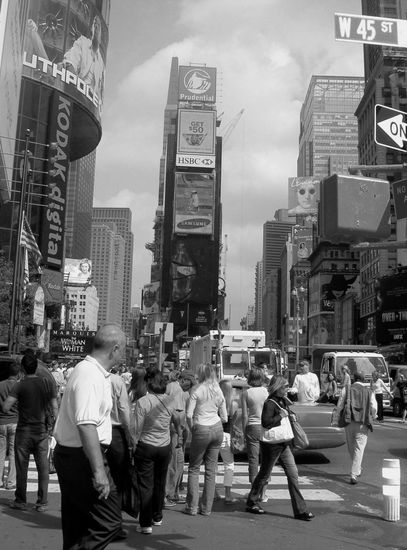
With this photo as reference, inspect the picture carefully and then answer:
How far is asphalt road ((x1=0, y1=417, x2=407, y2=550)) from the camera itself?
6.23 meters

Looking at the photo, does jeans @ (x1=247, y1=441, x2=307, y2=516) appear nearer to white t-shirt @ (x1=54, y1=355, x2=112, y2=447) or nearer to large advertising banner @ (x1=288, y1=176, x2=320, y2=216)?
white t-shirt @ (x1=54, y1=355, x2=112, y2=447)

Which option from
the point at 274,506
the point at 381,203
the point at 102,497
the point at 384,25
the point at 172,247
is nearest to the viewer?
the point at 102,497

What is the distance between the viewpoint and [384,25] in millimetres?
5590

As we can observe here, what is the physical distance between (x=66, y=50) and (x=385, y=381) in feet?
148

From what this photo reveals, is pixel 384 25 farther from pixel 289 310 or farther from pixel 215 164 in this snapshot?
pixel 289 310

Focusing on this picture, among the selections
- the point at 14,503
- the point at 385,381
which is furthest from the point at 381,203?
the point at 385,381

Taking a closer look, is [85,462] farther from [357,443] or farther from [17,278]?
[17,278]

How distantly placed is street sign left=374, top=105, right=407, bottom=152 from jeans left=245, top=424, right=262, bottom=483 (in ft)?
15.2

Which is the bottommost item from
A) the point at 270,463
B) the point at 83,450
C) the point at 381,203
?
the point at 270,463

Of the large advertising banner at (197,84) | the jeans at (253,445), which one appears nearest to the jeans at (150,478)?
the jeans at (253,445)

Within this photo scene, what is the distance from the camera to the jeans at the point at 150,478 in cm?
657

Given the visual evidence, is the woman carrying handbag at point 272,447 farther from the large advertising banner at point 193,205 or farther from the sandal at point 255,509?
the large advertising banner at point 193,205

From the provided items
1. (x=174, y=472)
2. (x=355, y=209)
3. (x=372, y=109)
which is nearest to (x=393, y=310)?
(x=372, y=109)

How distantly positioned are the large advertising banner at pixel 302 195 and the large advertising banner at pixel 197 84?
103 feet
